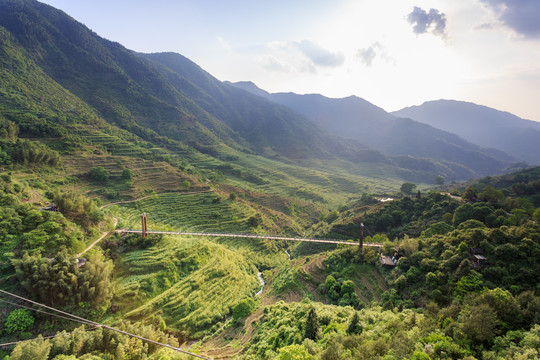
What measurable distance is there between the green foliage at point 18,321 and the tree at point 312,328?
23649 millimetres

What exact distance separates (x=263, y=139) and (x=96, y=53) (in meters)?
117

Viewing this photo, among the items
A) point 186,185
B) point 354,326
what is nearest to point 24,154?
point 186,185

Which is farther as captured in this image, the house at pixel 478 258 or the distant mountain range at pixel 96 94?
the distant mountain range at pixel 96 94

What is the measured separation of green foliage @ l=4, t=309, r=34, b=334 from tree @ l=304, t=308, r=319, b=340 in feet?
77.6

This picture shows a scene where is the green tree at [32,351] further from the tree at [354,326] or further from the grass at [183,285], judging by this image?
the tree at [354,326]

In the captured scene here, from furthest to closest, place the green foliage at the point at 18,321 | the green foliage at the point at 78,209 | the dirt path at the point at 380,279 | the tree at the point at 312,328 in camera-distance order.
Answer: the green foliage at the point at 78,209, the dirt path at the point at 380,279, the tree at the point at 312,328, the green foliage at the point at 18,321

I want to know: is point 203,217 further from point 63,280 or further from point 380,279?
point 380,279

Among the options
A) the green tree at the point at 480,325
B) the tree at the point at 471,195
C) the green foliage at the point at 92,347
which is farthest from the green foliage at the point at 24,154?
the tree at the point at 471,195

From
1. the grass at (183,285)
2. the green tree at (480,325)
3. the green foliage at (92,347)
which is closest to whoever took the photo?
the green tree at (480,325)

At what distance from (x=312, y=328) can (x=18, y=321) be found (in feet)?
81.1

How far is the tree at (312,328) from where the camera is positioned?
19.5 m

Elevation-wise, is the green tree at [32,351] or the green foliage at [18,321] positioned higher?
the green tree at [32,351]

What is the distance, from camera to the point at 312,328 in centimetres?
1967

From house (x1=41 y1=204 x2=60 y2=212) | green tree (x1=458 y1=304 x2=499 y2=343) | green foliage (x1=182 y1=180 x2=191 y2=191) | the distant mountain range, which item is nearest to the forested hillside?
green tree (x1=458 y1=304 x2=499 y2=343)
